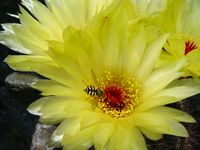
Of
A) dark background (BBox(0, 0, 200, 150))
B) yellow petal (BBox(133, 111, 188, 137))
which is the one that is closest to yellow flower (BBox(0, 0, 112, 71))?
yellow petal (BBox(133, 111, 188, 137))

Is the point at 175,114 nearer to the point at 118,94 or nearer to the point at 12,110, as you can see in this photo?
the point at 118,94

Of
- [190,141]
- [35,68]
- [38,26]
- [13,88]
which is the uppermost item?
[13,88]

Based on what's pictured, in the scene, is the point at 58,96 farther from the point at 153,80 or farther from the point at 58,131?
the point at 153,80

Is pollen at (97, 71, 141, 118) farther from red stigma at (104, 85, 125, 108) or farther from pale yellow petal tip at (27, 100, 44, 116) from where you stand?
pale yellow petal tip at (27, 100, 44, 116)

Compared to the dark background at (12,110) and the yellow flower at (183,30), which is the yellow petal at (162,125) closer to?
the yellow flower at (183,30)

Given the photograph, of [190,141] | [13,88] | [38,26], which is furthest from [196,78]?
[13,88]

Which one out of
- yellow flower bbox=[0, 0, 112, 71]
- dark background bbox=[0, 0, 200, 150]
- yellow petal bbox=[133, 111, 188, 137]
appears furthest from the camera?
dark background bbox=[0, 0, 200, 150]
